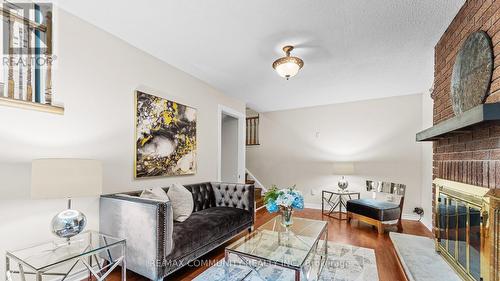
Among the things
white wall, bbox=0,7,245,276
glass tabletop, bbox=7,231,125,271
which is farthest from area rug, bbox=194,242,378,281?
white wall, bbox=0,7,245,276

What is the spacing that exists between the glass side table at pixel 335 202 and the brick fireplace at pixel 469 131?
2.22 meters

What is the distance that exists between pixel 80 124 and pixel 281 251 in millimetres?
2211

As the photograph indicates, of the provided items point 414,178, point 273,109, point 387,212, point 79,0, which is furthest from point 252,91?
point 414,178

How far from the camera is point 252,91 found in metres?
4.20

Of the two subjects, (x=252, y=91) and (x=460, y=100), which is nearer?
(x=460, y=100)

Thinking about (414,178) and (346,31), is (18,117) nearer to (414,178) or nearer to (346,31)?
(346,31)

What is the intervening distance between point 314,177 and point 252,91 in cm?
257

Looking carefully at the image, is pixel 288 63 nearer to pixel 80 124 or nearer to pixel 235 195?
pixel 235 195

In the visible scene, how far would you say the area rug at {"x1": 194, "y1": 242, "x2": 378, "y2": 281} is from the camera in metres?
2.16

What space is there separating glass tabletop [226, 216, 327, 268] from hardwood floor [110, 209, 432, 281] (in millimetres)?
639

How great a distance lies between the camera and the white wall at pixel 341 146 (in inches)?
169

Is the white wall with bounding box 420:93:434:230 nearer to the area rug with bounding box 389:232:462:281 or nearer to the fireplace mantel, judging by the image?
the area rug with bounding box 389:232:462:281

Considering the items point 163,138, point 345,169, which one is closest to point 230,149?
point 163,138

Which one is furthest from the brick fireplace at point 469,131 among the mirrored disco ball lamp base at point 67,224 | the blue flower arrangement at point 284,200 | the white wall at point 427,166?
the mirrored disco ball lamp base at point 67,224
